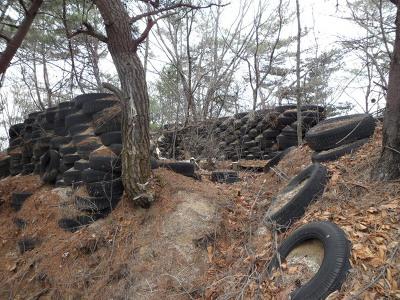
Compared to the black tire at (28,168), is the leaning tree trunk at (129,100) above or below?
above

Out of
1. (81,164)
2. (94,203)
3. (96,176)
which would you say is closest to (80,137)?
(81,164)

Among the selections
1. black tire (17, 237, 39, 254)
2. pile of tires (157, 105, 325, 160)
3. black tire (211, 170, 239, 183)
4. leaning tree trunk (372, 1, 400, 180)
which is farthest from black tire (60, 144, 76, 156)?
leaning tree trunk (372, 1, 400, 180)

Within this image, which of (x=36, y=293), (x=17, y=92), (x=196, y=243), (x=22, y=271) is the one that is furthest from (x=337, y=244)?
(x=17, y=92)

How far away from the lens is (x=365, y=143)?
5.13 metres

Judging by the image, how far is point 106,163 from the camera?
5.04m

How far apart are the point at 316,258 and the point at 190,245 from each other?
1.65m

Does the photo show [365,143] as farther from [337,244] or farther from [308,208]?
[337,244]

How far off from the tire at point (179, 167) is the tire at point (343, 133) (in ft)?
7.15

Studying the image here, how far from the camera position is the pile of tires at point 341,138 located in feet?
17.0

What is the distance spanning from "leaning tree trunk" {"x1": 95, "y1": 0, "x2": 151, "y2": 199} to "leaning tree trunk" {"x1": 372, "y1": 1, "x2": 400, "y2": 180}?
3122 mm

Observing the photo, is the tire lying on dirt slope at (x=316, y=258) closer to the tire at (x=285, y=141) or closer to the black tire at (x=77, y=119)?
the black tire at (x=77, y=119)

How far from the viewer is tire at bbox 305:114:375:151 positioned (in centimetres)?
529

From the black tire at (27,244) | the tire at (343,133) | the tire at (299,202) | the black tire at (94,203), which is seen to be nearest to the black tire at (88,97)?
the black tire at (94,203)

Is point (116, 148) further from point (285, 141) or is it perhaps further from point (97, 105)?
point (285, 141)
